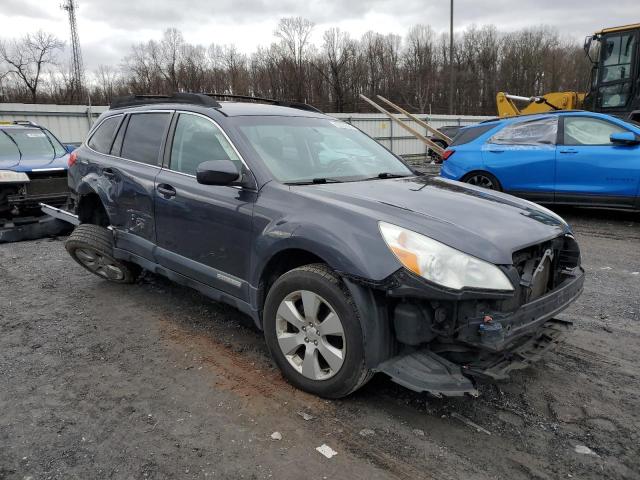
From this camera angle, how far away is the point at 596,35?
12102mm

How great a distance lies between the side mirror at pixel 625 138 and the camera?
7.08 metres

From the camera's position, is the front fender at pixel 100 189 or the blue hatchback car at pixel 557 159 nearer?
the front fender at pixel 100 189

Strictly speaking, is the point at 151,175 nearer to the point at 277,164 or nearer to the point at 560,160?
the point at 277,164

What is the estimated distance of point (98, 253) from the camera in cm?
473

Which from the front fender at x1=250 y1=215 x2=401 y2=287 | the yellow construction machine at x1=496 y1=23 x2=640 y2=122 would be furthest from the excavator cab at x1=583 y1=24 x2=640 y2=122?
the front fender at x1=250 y1=215 x2=401 y2=287

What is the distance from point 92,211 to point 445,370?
419 centimetres

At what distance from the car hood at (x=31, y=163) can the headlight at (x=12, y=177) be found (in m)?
0.13

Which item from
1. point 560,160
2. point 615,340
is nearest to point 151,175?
point 615,340

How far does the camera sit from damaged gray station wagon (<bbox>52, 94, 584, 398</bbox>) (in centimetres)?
250

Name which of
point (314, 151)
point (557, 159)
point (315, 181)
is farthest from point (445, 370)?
point (557, 159)

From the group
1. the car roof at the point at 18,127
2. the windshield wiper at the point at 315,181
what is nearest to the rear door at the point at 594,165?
the windshield wiper at the point at 315,181

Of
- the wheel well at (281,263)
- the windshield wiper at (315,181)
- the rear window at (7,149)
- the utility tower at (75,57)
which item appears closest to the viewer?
the wheel well at (281,263)

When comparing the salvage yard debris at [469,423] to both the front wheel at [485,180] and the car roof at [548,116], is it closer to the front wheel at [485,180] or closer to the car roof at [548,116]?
the front wheel at [485,180]

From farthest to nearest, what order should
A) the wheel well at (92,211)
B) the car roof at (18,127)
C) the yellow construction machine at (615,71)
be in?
the yellow construction machine at (615,71) < the car roof at (18,127) < the wheel well at (92,211)
